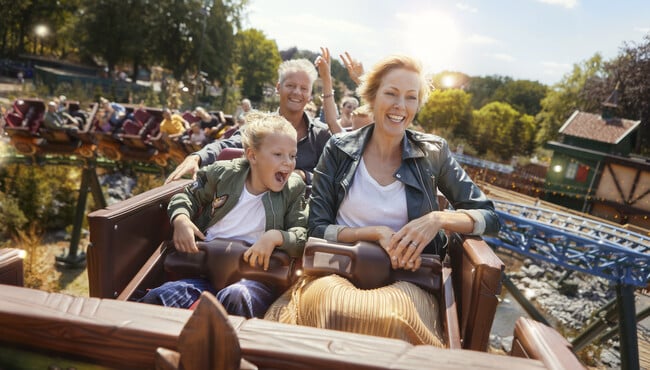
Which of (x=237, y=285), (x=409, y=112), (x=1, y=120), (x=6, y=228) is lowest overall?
(x=6, y=228)

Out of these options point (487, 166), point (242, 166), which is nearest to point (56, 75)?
point (487, 166)

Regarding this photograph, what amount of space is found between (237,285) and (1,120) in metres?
10.8

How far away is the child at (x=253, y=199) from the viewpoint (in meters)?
1.69

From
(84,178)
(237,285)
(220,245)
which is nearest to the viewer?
(237,285)

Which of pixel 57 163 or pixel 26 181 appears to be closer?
pixel 57 163

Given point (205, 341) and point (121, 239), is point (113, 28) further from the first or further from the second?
point (205, 341)

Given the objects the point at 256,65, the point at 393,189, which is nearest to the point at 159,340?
the point at 393,189

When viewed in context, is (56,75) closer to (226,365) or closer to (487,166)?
(487,166)

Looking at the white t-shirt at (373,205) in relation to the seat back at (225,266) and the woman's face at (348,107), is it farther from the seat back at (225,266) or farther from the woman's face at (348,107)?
the woman's face at (348,107)

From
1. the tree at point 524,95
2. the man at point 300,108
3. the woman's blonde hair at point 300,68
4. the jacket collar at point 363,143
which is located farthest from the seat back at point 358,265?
the tree at point 524,95

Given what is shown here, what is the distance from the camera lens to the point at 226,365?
0.65m

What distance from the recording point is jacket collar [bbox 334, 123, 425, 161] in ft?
6.11

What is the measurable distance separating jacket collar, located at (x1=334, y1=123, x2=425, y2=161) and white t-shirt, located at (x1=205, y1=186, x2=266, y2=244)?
44cm

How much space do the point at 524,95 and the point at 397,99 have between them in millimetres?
49169
